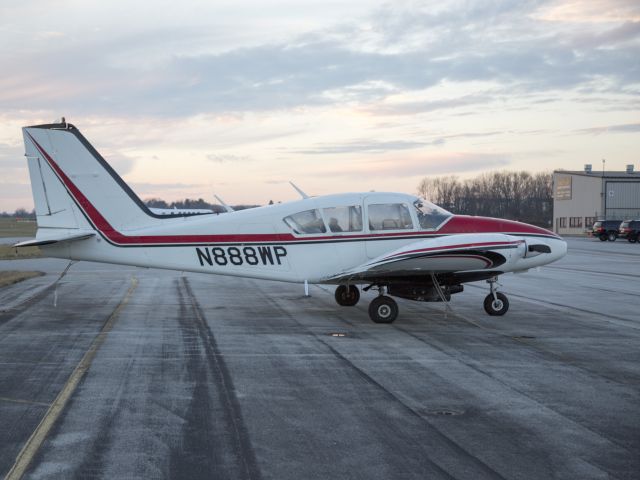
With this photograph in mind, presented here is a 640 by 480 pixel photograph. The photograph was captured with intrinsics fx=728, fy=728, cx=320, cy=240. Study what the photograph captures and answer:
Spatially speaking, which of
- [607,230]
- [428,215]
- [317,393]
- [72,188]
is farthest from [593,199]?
[317,393]

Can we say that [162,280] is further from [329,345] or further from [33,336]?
[329,345]

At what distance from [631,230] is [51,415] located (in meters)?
59.0

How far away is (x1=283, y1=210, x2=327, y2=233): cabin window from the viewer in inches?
628

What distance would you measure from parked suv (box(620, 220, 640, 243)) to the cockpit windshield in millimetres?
48896

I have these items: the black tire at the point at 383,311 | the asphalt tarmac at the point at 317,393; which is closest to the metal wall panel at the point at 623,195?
the asphalt tarmac at the point at 317,393

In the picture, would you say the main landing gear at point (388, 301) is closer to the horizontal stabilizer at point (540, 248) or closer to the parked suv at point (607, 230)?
the horizontal stabilizer at point (540, 248)

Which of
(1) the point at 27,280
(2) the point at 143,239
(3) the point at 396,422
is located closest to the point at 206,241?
(2) the point at 143,239

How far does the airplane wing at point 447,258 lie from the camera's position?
48.3ft

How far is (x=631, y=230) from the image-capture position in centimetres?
5962

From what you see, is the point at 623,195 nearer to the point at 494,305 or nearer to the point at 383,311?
the point at 494,305

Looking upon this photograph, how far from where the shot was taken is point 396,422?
308 inches

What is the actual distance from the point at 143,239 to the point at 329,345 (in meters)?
5.49

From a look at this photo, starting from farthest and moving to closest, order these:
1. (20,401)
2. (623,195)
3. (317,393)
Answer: (623,195) < (317,393) < (20,401)

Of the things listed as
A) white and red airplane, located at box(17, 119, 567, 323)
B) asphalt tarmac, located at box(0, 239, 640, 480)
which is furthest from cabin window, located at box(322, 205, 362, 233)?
asphalt tarmac, located at box(0, 239, 640, 480)
